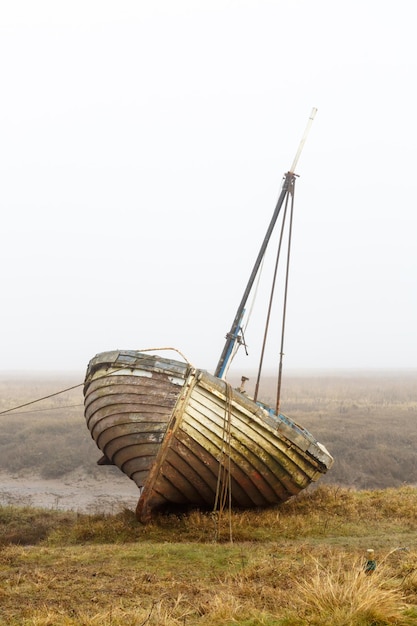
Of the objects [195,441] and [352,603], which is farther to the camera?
[195,441]

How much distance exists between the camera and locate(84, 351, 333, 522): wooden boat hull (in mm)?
7992

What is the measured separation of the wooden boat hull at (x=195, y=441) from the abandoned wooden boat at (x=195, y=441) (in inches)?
0.5

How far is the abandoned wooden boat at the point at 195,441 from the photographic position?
26.2 ft

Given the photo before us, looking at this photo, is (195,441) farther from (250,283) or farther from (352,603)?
(352,603)

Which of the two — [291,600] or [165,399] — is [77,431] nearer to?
[165,399]

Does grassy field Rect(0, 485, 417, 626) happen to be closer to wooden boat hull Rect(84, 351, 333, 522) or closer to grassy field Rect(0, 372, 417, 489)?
wooden boat hull Rect(84, 351, 333, 522)

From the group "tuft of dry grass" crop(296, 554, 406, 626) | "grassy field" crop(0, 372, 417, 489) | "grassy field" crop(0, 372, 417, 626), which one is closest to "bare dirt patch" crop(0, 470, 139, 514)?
"grassy field" crop(0, 372, 417, 489)

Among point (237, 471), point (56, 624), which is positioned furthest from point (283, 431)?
point (56, 624)

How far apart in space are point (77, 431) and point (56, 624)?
667 inches

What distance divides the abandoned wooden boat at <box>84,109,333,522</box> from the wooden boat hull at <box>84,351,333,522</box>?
0.01 m

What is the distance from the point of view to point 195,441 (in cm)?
797

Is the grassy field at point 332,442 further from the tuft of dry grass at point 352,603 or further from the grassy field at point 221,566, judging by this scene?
the tuft of dry grass at point 352,603

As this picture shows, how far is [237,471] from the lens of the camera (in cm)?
822

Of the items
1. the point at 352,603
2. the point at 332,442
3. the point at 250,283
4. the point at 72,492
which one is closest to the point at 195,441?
the point at 250,283
